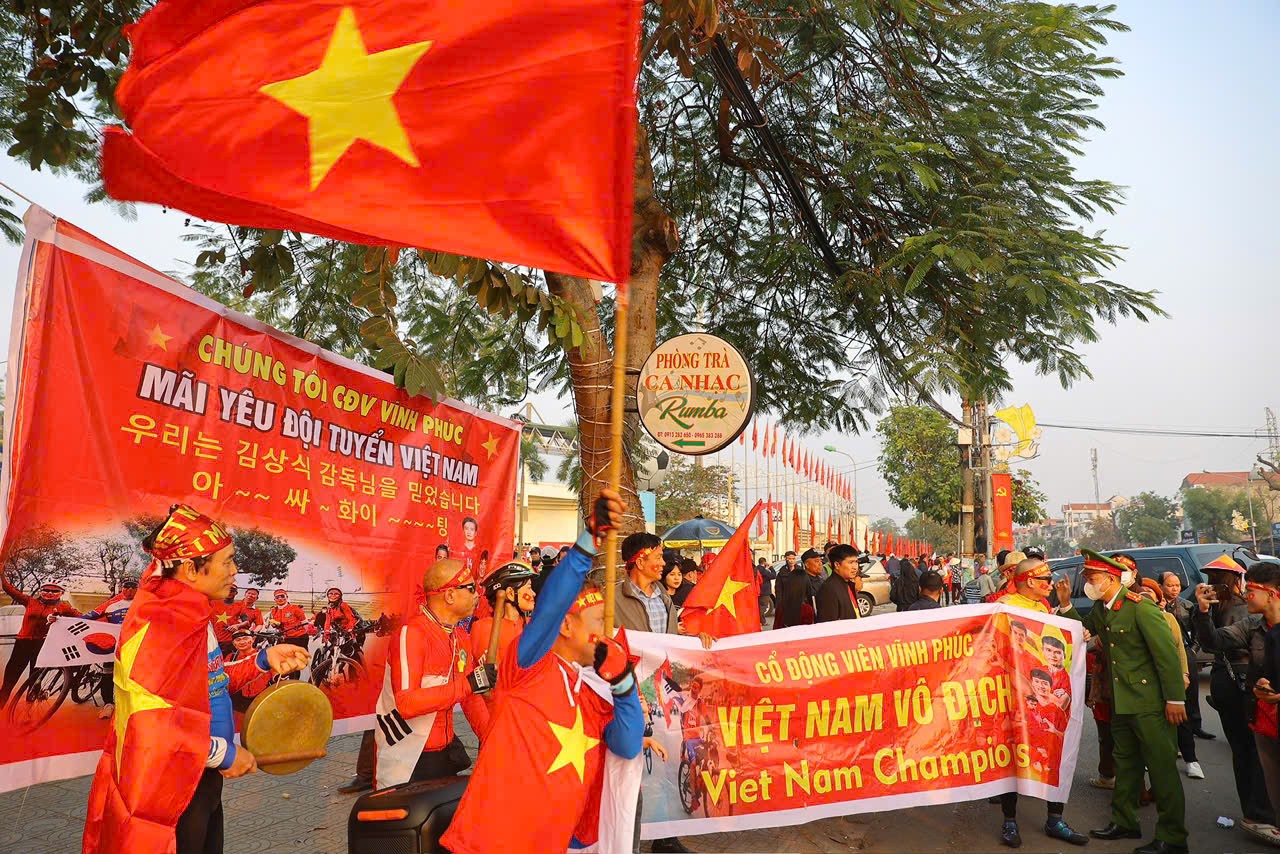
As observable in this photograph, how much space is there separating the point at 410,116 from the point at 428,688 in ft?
8.41

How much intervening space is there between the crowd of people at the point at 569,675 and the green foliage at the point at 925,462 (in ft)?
133

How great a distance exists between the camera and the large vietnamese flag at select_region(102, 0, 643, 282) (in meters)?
3.70

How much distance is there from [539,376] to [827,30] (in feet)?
15.5

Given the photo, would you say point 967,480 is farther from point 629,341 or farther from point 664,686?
point 664,686

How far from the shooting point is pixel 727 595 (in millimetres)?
6781

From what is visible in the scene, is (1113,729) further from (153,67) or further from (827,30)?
(153,67)

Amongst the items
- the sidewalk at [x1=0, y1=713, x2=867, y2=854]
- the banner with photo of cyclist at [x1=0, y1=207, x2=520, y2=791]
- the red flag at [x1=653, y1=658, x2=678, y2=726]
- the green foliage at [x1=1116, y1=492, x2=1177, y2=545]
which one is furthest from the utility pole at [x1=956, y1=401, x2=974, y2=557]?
the green foliage at [x1=1116, y1=492, x2=1177, y2=545]

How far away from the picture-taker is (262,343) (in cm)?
517

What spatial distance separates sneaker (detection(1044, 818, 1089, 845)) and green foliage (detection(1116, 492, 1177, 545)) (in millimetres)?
123873

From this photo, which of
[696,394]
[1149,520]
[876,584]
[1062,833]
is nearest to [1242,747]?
[1062,833]

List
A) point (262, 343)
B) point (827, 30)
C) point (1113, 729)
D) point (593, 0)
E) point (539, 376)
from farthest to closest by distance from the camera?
point (539, 376) → point (827, 30) → point (1113, 729) → point (262, 343) → point (593, 0)

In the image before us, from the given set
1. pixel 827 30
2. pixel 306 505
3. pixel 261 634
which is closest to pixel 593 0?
pixel 306 505

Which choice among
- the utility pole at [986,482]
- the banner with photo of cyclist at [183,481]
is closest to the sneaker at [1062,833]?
the banner with photo of cyclist at [183,481]

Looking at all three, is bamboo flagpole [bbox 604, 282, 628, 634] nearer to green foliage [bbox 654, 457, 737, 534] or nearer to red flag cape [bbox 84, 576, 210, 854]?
red flag cape [bbox 84, 576, 210, 854]
